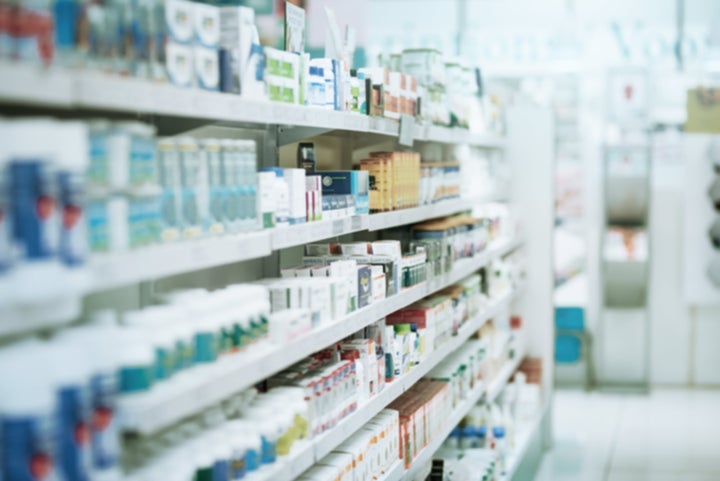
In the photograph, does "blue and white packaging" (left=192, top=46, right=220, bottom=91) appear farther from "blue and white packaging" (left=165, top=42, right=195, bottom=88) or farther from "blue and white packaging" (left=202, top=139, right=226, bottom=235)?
"blue and white packaging" (left=202, top=139, right=226, bottom=235)

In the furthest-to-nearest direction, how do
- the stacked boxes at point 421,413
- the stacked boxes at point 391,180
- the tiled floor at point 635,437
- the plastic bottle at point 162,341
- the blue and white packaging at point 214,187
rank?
the tiled floor at point 635,437 < the stacked boxes at point 421,413 < the stacked boxes at point 391,180 < the blue and white packaging at point 214,187 < the plastic bottle at point 162,341

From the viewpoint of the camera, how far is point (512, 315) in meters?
7.79

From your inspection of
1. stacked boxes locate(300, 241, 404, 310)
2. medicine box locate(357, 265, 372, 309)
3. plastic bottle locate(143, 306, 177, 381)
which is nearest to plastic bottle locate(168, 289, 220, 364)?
plastic bottle locate(143, 306, 177, 381)

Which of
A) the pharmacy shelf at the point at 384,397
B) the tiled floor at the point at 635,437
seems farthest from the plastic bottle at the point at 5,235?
the tiled floor at the point at 635,437

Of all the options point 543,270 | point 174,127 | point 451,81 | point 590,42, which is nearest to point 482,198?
point 451,81

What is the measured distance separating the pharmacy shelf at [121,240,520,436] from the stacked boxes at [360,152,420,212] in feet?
1.46

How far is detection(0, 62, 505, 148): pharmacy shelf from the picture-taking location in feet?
6.10

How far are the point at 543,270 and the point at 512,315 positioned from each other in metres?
0.42

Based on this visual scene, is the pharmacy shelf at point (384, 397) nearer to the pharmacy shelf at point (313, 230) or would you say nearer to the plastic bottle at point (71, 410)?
the pharmacy shelf at point (313, 230)

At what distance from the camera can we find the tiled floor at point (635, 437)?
7152mm

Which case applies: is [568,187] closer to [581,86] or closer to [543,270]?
[581,86]

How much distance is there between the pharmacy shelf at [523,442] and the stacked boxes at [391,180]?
200 centimetres

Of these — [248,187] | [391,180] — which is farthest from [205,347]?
[391,180]

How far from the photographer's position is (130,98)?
2.17 m
